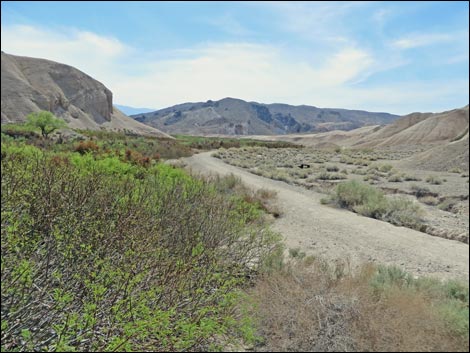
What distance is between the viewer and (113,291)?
10.5ft

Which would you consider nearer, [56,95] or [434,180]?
[434,180]

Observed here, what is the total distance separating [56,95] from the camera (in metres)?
83.8

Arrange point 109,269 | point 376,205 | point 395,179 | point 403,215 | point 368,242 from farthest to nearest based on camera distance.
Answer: point 395,179 < point 376,205 < point 403,215 < point 368,242 < point 109,269

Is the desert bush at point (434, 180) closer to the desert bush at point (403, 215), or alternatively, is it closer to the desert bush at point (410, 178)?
the desert bush at point (410, 178)

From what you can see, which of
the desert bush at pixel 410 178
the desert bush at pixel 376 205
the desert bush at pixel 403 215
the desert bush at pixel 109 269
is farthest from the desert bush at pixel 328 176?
the desert bush at pixel 109 269

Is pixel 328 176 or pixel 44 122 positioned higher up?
pixel 44 122

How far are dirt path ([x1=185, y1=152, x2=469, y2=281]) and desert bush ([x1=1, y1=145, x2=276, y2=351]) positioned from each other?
295 centimetres

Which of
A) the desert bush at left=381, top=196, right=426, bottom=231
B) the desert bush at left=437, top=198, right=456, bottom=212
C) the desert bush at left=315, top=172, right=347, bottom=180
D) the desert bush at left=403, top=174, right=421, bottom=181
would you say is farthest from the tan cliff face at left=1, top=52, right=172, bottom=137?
the desert bush at left=437, top=198, right=456, bottom=212

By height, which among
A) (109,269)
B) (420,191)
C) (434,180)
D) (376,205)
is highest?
(109,269)

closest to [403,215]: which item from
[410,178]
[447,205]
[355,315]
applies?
[447,205]

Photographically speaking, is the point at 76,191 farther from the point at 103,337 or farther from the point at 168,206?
the point at 103,337

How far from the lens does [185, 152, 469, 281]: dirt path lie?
702 cm

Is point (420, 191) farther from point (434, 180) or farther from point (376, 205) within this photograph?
point (376, 205)

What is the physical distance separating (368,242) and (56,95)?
91998mm
